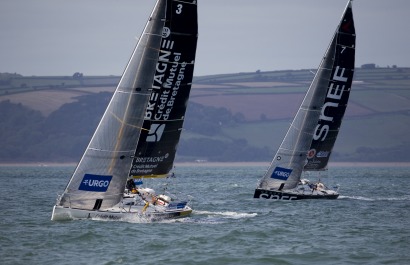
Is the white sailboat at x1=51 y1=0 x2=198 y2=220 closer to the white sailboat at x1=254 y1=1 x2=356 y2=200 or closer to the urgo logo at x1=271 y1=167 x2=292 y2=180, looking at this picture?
the urgo logo at x1=271 y1=167 x2=292 y2=180

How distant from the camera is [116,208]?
128 ft

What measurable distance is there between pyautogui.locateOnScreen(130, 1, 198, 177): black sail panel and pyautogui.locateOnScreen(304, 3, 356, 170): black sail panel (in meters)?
16.8

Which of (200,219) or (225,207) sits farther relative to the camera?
(225,207)

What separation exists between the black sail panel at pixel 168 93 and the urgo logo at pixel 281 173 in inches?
480

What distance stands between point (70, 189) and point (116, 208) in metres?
2.28

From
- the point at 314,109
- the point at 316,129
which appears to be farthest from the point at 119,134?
the point at 316,129

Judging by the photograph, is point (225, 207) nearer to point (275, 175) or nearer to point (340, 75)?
point (275, 175)

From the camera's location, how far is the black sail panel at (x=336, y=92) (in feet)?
189

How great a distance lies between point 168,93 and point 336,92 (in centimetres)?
1878

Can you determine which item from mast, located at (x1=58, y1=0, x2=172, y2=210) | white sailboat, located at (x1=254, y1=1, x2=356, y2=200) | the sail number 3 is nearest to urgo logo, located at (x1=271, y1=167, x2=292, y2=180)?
white sailboat, located at (x1=254, y1=1, x2=356, y2=200)

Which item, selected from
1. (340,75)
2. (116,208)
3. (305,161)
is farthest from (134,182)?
(340,75)

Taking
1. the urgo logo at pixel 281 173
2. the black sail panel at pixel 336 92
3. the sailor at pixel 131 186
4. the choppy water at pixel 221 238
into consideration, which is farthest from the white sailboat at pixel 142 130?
the black sail panel at pixel 336 92

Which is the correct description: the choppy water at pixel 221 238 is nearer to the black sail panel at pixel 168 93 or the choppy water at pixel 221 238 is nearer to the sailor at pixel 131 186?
the sailor at pixel 131 186

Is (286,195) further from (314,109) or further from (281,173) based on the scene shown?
(314,109)
